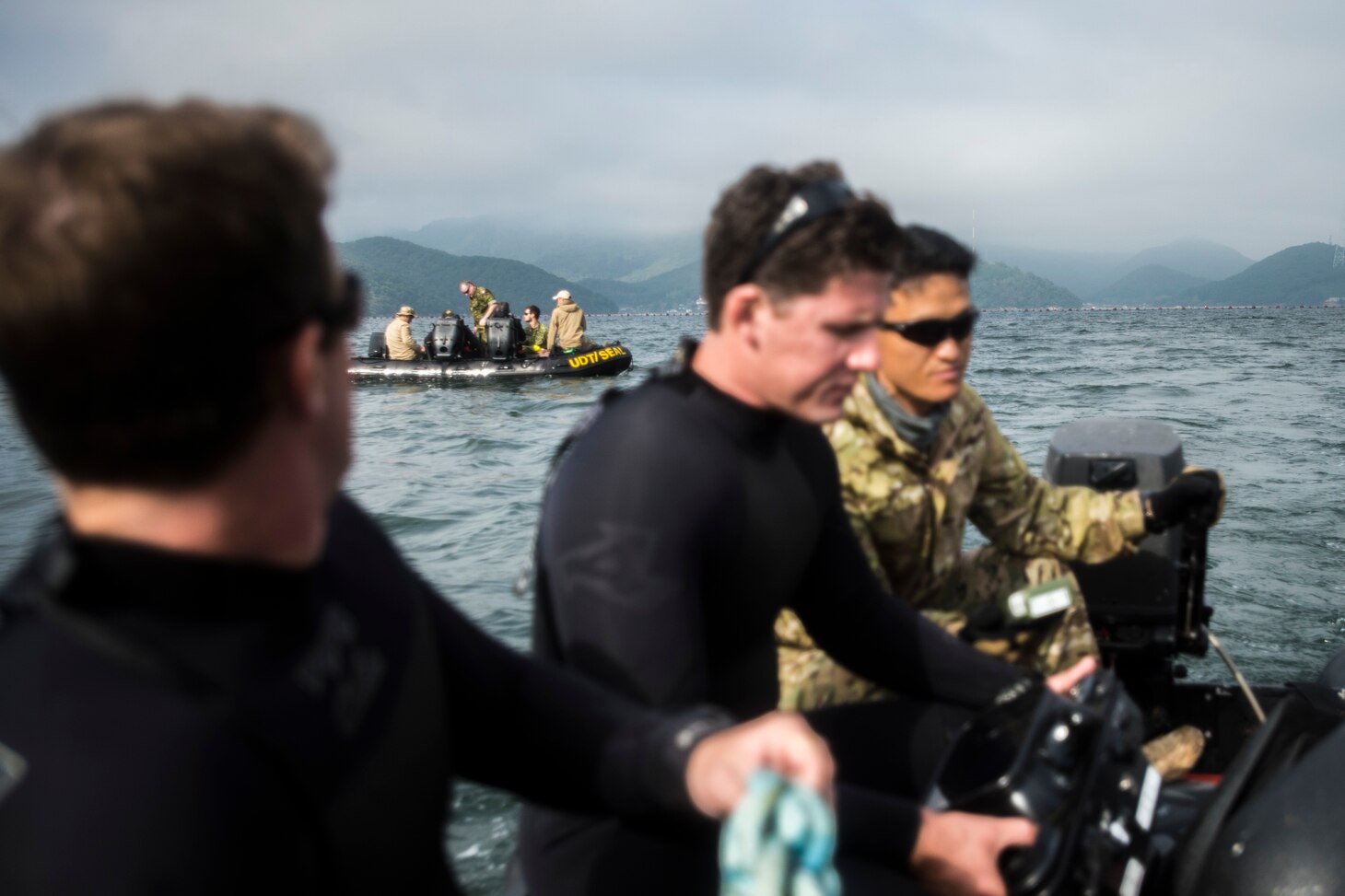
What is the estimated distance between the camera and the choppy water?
5766 mm

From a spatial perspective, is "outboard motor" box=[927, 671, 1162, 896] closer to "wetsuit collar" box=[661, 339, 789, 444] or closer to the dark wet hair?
"wetsuit collar" box=[661, 339, 789, 444]

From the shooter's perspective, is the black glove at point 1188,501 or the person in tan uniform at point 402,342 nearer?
the black glove at point 1188,501

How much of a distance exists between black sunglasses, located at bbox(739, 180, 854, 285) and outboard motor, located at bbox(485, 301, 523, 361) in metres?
19.8

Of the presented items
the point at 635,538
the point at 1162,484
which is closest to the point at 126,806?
the point at 635,538

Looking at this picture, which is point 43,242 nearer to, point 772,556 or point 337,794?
point 337,794

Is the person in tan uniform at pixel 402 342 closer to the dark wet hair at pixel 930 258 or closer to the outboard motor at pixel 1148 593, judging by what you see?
the outboard motor at pixel 1148 593

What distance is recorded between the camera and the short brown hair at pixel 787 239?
6.50ft

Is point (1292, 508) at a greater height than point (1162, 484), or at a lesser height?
lesser

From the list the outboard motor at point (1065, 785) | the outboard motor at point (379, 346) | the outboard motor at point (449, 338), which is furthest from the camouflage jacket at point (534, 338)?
the outboard motor at point (1065, 785)

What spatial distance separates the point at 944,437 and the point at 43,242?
8.25ft

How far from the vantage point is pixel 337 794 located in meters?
1.02

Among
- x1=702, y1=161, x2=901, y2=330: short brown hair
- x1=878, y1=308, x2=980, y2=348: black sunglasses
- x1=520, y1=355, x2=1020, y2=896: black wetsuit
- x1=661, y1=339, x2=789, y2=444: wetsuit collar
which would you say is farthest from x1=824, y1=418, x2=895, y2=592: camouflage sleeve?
x1=702, y1=161, x2=901, y2=330: short brown hair

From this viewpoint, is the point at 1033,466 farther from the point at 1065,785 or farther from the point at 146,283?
the point at 146,283

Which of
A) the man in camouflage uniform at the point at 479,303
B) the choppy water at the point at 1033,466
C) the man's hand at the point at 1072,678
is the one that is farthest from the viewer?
the man in camouflage uniform at the point at 479,303
